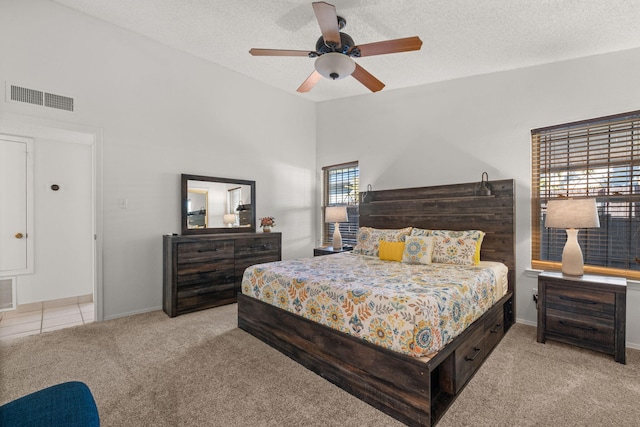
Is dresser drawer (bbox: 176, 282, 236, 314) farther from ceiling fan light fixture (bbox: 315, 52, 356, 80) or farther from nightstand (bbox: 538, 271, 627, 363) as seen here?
nightstand (bbox: 538, 271, 627, 363)

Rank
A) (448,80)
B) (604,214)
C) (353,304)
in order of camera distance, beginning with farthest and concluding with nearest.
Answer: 1. (448,80)
2. (604,214)
3. (353,304)

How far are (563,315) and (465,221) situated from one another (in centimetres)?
134

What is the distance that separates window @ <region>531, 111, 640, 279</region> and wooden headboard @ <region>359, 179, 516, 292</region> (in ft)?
0.90

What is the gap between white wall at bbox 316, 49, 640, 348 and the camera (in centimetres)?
288

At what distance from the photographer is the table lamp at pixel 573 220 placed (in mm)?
2652

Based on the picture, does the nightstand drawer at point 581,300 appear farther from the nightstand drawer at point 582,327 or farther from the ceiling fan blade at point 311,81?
the ceiling fan blade at point 311,81

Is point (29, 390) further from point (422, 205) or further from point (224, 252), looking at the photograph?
point (422, 205)

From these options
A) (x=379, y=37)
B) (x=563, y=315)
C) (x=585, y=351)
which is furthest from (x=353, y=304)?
(x=379, y=37)

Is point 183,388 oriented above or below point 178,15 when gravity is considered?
below

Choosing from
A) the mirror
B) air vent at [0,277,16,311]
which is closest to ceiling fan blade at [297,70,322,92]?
the mirror

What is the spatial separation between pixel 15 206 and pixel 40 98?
1569 millimetres

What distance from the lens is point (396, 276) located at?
8.39ft

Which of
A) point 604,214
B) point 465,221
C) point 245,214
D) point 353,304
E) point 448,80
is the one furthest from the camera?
point 245,214

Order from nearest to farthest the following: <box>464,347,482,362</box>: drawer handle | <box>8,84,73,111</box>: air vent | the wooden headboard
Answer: <box>464,347,482,362</box>: drawer handle
<box>8,84,73,111</box>: air vent
the wooden headboard
